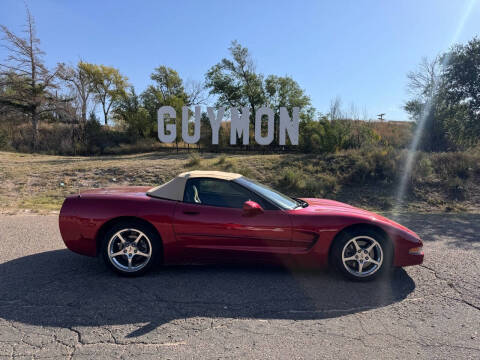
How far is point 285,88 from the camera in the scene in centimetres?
2870

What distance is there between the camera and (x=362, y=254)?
12.0 feet

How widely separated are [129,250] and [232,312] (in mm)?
1485

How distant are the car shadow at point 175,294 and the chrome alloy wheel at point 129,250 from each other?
0.17 metres

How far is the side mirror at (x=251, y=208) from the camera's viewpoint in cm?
355

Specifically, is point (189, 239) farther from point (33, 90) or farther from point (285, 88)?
point (33, 90)

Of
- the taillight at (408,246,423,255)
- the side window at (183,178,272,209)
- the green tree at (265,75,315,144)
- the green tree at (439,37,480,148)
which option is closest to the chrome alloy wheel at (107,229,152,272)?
the side window at (183,178,272,209)

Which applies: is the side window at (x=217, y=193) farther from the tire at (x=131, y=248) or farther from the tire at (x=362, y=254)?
the tire at (x=362, y=254)

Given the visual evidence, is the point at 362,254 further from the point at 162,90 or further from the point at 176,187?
the point at 162,90

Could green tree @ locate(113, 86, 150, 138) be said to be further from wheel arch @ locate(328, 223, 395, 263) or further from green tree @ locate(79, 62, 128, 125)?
wheel arch @ locate(328, 223, 395, 263)

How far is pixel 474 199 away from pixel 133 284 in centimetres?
1030

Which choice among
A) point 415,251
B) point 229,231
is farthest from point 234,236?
point 415,251

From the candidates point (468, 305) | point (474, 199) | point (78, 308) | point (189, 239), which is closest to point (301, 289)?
point (189, 239)

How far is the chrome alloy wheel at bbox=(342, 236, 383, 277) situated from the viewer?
3.66m

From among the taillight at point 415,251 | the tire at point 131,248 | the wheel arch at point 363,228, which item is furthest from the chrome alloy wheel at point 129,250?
the taillight at point 415,251
